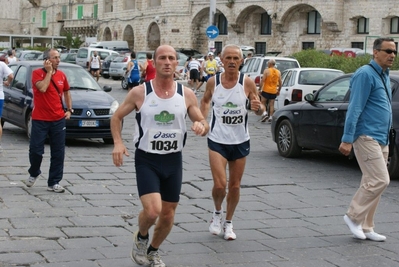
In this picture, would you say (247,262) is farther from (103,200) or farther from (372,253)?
(103,200)

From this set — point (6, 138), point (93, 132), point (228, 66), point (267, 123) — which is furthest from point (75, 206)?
point (267, 123)

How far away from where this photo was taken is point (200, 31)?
185 ft

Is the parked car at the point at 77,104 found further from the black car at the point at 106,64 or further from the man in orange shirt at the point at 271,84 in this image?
the black car at the point at 106,64

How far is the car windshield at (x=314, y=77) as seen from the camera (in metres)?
19.2

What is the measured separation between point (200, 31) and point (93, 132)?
142ft

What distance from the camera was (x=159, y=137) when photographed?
19.5 feet

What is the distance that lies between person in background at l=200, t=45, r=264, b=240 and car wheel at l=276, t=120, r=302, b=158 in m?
5.52

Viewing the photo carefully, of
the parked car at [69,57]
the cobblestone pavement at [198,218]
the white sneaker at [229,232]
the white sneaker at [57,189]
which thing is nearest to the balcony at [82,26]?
the parked car at [69,57]

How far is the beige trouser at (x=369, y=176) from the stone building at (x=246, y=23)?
25198mm

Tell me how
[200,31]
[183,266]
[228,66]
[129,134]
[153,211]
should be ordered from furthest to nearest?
[200,31] < [129,134] < [228,66] < [183,266] < [153,211]

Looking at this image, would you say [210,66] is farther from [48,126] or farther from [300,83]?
[48,126]

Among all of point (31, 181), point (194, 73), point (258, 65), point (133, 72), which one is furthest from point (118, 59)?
point (31, 181)

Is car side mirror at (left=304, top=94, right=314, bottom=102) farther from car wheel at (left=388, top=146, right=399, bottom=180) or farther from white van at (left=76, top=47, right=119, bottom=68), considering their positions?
white van at (left=76, top=47, right=119, bottom=68)

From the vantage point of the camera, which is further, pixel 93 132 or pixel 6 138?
pixel 6 138
